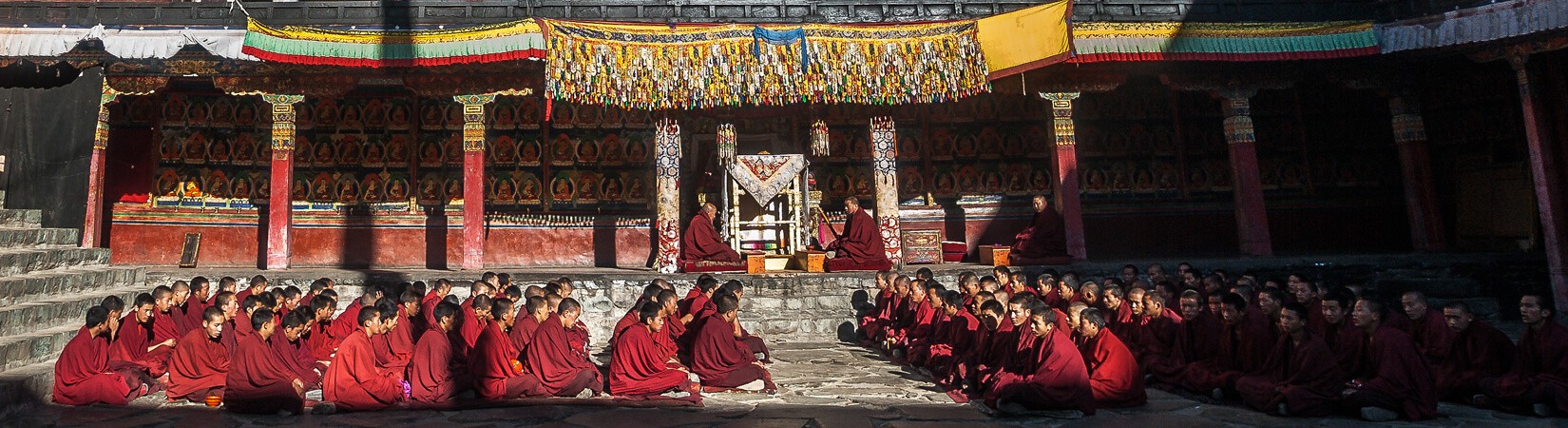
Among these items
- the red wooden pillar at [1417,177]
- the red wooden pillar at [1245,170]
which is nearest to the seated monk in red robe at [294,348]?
the red wooden pillar at [1245,170]

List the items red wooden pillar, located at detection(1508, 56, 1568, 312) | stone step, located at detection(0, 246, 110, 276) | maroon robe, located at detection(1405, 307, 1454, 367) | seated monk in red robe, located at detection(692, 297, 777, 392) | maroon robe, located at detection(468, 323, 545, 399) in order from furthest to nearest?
red wooden pillar, located at detection(1508, 56, 1568, 312) < stone step, located at detection(0, 246, 110, 276) < seated monk in red robe, located at detection(692, 297, 777, 392) < maroon robe, located at detection(468, 323, 545, 399) < maroon robe, located at detection(1405, 307, 1454, 367)

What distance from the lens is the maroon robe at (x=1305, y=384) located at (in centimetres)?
518

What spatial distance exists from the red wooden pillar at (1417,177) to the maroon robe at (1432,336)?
256 inches

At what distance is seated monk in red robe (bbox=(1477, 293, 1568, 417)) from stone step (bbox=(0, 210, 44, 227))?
44.1 ft

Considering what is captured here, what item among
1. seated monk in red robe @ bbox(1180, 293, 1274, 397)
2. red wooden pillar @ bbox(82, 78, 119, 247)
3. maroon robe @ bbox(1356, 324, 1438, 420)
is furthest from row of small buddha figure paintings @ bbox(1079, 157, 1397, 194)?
red wooden pillar @ bbox(82, 78, 119, 247)

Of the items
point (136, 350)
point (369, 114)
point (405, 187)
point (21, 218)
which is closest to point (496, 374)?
point (136, 350)

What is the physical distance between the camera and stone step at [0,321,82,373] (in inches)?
250

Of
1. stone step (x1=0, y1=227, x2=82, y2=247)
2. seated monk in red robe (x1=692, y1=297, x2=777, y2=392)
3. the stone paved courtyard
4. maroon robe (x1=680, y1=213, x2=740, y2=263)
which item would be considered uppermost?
stone step (x1=0, y1=227, x2=82, y2=247)

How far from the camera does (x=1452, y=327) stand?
5824 mm

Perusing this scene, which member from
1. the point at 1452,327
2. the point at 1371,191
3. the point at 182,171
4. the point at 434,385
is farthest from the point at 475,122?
the point at 1371,191

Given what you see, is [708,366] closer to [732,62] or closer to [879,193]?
[732,62]

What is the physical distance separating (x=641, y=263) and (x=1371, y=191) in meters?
11.1

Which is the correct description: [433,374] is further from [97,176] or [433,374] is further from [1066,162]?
[1066,162]

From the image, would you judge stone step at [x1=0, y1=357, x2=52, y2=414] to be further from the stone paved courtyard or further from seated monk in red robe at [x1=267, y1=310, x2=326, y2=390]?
seated monk in red robe at [x1=267, y1=310, x2=326, y2=390]
